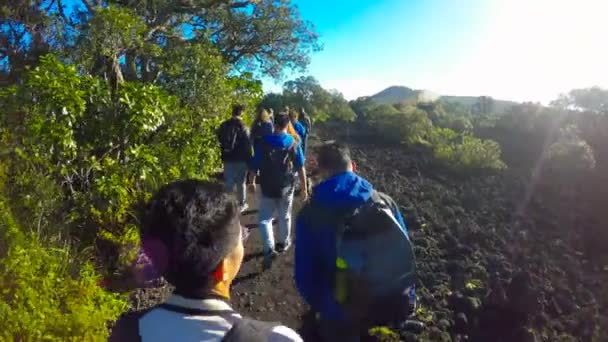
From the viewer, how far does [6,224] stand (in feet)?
11.4

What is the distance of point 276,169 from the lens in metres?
5.57

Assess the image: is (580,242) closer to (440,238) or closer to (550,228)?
(550,228)

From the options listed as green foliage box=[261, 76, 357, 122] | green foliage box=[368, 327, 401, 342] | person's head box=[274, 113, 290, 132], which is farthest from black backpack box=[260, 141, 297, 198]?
green foliage box=[261, 76, 357, 122]

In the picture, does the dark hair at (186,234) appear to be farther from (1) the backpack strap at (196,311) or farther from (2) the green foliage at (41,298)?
(2) the green foliage at (41,298)

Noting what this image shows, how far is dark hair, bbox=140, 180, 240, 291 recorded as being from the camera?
141cm

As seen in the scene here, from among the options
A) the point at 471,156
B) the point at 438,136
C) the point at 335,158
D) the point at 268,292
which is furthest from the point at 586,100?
the point at 335,158

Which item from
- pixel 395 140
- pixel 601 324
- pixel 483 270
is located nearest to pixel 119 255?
pixel 483 270

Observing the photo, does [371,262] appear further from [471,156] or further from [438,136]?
[438,136]

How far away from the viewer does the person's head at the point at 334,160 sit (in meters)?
2.97

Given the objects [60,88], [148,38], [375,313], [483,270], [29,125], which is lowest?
[483,270]

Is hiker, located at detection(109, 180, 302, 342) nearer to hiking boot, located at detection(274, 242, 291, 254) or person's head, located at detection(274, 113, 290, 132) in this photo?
person's head, located at detection(274, 113, 290, 132)

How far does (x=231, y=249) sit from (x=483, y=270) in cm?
628

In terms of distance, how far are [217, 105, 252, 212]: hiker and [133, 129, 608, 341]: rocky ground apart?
2.97ft

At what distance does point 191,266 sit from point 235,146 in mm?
5550
